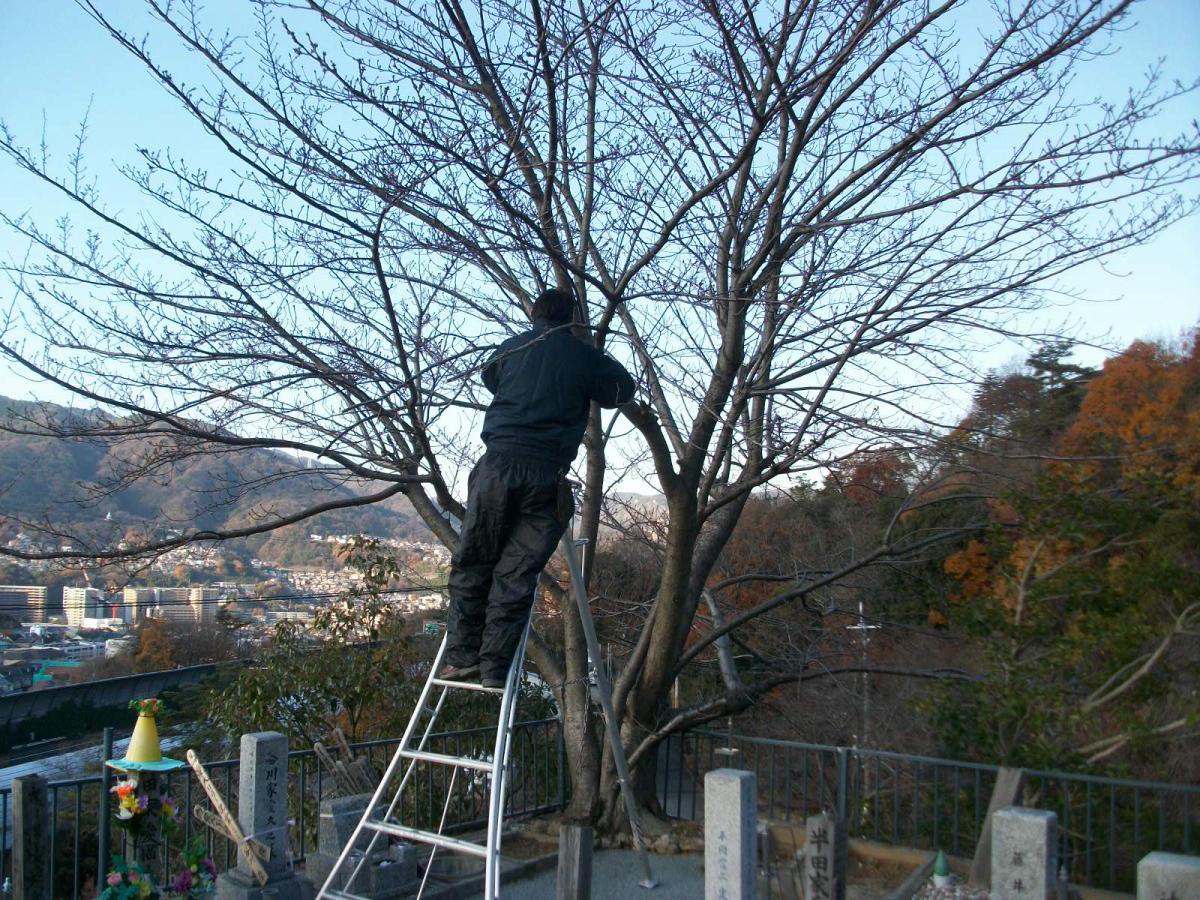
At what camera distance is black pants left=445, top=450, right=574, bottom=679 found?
4.25m

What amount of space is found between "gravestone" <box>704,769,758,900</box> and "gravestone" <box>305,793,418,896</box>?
2568 mm

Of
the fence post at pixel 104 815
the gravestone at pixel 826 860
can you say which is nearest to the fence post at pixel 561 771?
the fence post at pixel 104 815

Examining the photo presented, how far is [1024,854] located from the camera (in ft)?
13.5

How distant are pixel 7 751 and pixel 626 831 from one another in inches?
882

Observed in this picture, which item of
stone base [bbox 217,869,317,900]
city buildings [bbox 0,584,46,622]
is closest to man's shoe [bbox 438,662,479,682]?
stone base [bbox 217,869,317,900]

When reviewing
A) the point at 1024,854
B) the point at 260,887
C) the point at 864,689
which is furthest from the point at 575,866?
the point at 864,689

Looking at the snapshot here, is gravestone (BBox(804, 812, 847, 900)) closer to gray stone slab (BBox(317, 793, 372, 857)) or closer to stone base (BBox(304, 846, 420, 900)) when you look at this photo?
stone base (BBox(304, 846, 420, 900))

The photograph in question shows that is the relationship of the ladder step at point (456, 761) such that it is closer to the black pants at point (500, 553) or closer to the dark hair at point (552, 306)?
the black pants at point (500, 553)

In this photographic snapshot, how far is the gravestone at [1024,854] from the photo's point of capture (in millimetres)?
4062

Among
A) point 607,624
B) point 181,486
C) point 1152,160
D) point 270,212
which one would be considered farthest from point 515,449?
point 607,624

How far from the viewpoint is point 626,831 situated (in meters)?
7.14

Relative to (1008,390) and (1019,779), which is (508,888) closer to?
(1019,779)

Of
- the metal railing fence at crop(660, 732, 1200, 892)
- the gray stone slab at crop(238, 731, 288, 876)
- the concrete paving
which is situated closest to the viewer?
the gray stone slab at crop(238, 731, 288, 876)

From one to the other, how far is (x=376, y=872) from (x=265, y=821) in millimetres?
844
